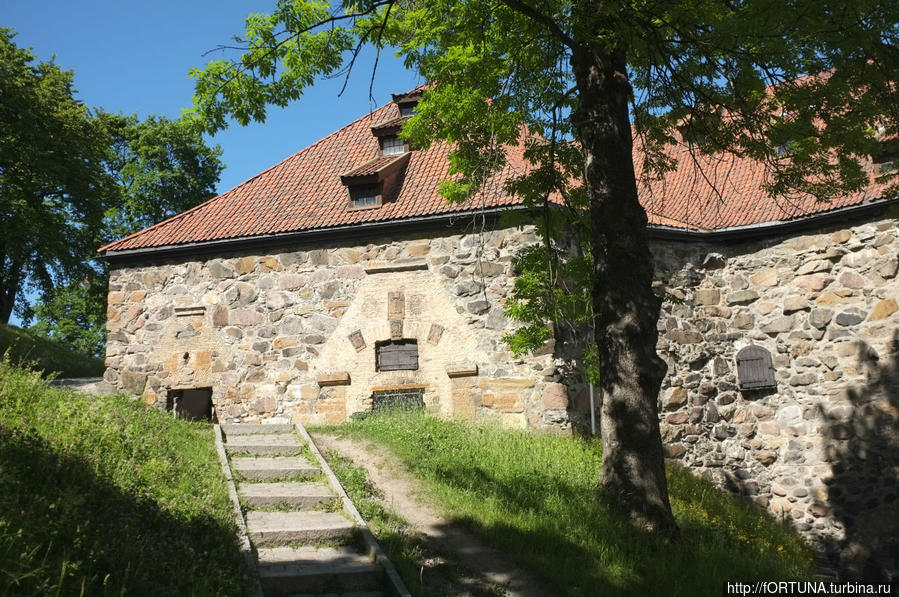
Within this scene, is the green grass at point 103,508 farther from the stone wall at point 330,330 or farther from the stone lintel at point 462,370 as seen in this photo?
the stone lintel at point 462,370

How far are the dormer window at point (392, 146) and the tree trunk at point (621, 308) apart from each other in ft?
22.3

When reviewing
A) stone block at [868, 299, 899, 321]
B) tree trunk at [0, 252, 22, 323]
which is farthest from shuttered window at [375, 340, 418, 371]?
tree trunk at [0, 252, 22, 323]

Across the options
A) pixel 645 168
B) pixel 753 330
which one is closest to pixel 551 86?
pixel 645 168

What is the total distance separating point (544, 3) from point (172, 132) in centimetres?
2126

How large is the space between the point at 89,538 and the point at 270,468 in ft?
11.3

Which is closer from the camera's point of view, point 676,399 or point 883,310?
point 883,310

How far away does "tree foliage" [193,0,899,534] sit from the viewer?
6.68 metres

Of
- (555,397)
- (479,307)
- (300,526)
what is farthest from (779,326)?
(300,526)

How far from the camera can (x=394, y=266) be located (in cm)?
1230

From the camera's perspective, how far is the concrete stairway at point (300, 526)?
5.84 metres

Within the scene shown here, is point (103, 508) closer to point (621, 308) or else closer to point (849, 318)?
point (621, 308)

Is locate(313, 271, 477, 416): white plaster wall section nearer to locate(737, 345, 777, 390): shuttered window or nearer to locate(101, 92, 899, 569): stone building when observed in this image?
locate(101, 92, 899, 569): stone building

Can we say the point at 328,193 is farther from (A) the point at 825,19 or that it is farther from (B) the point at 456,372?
(A) the point at 825,19

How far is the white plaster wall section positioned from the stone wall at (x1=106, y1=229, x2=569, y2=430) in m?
0.02
